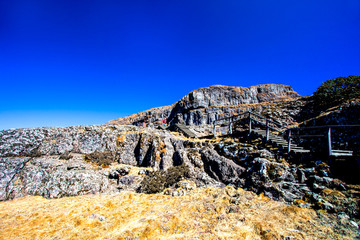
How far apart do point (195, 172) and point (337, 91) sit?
2566cm

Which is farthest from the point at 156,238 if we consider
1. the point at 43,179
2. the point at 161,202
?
the point at 43,179

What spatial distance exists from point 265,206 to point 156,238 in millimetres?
5004

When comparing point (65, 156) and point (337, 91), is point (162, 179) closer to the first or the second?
point (65, 156)

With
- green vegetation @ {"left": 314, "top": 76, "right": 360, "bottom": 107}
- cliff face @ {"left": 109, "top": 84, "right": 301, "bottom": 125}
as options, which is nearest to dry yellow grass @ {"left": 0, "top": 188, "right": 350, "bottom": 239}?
green vegetation @ {"left": 314, "top": 76, "right": 360, "bottom": 107}

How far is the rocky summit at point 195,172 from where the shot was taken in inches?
233

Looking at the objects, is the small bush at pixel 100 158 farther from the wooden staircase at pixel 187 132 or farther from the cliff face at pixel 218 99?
the cliff face at pixel 218 99

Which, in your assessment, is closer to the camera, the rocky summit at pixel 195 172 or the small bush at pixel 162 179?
the rocky summit at pixel 195 172

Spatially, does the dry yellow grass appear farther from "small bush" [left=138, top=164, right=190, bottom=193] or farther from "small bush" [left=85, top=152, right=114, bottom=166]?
"small bush" [left=85, top=152, right=114, bottom=166]

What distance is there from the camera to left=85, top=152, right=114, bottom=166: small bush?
1182 centimetres

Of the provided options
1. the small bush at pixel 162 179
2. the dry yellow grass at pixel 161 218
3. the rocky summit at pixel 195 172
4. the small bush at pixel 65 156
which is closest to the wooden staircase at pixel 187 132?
the rocky summit at pixel 195 172

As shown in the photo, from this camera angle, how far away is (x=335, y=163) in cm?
761

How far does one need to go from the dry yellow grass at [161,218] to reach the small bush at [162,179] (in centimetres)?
102

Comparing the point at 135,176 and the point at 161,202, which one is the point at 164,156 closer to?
the point at 135,176

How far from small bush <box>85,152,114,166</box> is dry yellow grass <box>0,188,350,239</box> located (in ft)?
11.2
